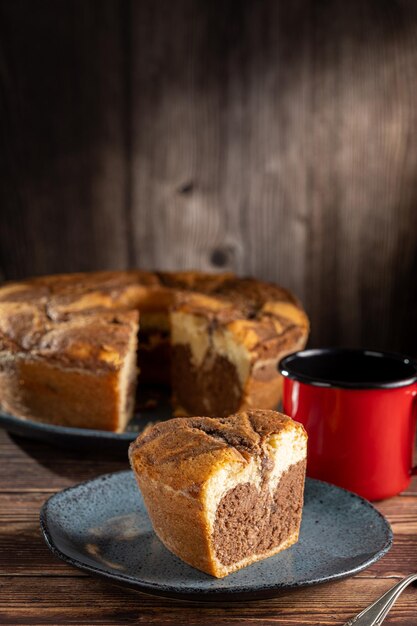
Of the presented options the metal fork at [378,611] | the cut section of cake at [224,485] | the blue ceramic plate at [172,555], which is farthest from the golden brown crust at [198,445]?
the metal fork at [378,611]

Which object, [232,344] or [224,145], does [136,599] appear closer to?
[232,344]

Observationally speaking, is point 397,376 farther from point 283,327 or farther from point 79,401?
point 79,401

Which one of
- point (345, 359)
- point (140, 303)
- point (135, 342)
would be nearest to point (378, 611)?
point (345, 359)

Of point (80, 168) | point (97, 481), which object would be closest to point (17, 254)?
point (80, 168)

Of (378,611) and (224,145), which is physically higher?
(224,145)

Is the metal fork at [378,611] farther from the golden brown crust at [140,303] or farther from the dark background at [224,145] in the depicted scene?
the dark background at [224,145]

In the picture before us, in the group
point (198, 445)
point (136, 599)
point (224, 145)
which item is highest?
point (224, 145)
